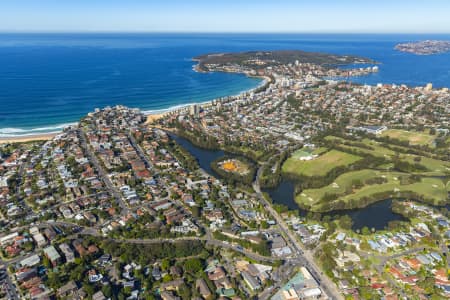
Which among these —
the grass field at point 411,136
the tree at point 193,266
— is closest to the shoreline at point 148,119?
the grass field at point 411,136

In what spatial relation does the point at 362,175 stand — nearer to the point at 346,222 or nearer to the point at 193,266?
the point at 346,222

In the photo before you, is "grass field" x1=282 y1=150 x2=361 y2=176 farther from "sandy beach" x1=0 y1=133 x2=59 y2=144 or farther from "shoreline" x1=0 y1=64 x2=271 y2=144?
"sandy beach" x1=0 y1=133 x2=59 y2=144

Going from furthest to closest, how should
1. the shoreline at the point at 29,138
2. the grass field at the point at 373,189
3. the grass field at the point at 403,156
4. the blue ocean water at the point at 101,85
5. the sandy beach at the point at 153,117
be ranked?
the blue ocean water at the point at 101,85 < the sandy beach at the point at 153,117 < the shoreline at the point at 29,138 < the grass field at the point at 403,156 < the grass field at the point at 373,189

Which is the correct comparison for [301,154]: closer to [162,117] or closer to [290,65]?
[162,117]

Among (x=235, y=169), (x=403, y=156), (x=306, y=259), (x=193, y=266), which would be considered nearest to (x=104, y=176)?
(x=235, y=169)

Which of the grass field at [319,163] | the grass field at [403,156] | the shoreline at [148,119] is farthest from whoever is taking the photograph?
the shoreline at [148,119]

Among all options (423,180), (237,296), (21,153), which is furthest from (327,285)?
(21,153)

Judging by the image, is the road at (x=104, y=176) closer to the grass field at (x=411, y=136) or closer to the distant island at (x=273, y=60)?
the grass field at (x=411, y=136)

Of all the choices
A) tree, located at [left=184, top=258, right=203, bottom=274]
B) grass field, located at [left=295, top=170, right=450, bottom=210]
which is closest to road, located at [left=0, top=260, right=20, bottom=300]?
tree, located at [left=184, top=258, right=203, bottom=274]
